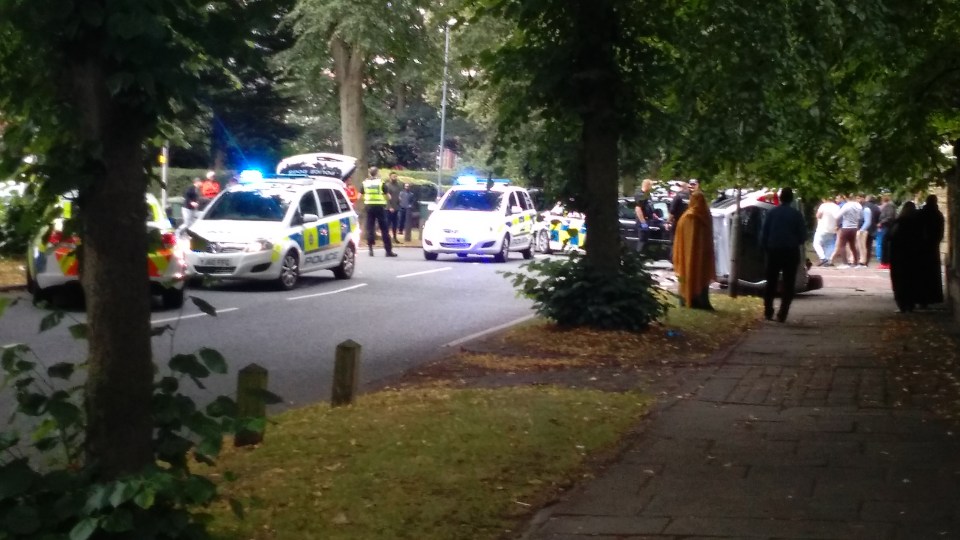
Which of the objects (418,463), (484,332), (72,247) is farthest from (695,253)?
Answer: (72,247)

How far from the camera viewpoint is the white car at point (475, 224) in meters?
30.2

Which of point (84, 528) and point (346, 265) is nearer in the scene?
point (84, 528)

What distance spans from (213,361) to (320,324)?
1133 centimetres

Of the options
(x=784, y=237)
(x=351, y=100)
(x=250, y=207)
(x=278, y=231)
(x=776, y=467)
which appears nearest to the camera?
(x=776, y=467)

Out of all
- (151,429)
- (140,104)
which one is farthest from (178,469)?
(140,104)

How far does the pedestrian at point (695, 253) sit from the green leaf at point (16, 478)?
Answer: 13.5 m

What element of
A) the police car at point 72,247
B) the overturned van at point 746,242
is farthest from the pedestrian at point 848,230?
the police car at point 72,247

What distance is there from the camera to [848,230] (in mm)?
34125

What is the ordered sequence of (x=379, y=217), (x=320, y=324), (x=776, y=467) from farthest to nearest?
(x=379, y=217)
(x=320, y=324)
(x=776, y=467)

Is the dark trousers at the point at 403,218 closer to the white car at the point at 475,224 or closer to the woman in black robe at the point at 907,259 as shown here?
the white car at the point at 475,224

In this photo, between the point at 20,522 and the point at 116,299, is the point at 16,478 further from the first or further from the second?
the point at 116,299

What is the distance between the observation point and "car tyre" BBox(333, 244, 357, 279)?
2397cm

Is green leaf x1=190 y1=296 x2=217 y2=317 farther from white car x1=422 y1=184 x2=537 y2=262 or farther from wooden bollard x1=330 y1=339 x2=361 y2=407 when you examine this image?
white car x1=422 y1=184 x2=537 y2=262

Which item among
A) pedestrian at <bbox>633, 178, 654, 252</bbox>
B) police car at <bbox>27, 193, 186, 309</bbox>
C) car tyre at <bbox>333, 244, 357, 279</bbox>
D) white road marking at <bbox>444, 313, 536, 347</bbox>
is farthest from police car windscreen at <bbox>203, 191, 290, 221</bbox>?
police car at <bbox>27, 193, 186, 309</bbox>
